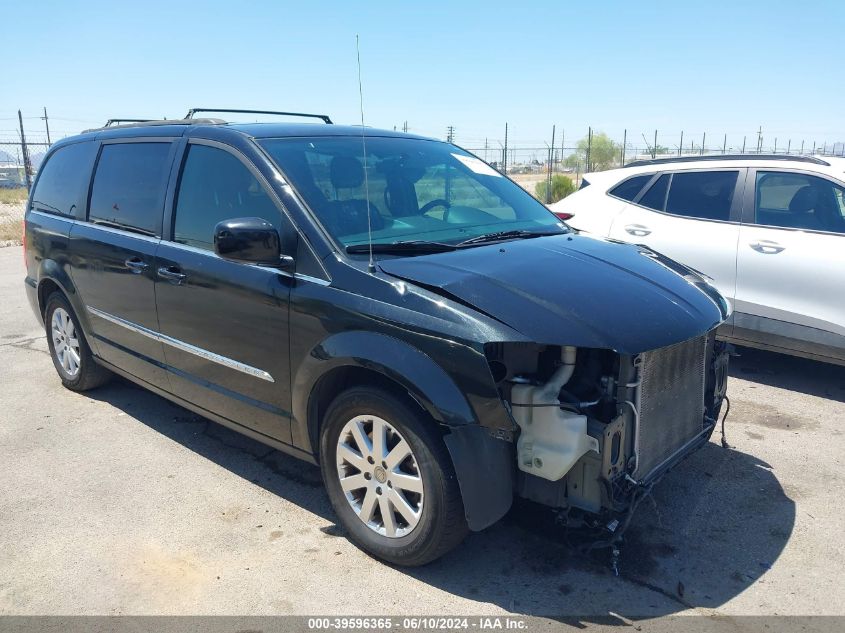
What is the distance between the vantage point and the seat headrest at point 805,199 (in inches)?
220

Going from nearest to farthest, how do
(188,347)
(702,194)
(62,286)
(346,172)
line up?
(346,172), (188,347), (62,286), (702,194)

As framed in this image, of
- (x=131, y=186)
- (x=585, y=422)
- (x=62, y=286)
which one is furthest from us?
(x=62, y=286)

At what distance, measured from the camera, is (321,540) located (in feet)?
11.5

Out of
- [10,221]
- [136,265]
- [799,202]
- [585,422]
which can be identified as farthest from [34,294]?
[10,221]

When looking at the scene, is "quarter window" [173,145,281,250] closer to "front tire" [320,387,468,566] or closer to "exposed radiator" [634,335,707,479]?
"front tire" [320,387,468,566]

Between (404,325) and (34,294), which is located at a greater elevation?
(404,325)

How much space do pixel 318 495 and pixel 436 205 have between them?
5.69 feet

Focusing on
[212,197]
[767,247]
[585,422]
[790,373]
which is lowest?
[790,373]

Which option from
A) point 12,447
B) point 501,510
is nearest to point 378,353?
point 501,510

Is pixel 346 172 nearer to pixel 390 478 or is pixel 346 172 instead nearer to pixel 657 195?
pixel 390 478

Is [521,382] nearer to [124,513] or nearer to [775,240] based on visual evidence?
[124,513]

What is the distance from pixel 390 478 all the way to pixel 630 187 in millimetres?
4451

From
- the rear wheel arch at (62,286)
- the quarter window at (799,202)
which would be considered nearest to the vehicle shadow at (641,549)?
the rear wheel arch at (62,286)

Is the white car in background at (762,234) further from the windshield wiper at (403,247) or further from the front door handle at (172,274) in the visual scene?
the front door handle at (172,274)
